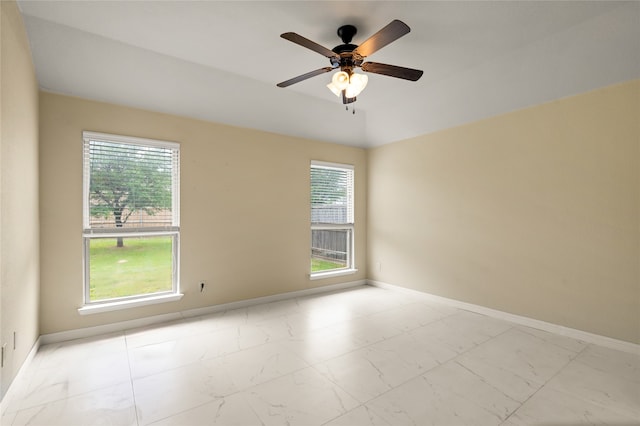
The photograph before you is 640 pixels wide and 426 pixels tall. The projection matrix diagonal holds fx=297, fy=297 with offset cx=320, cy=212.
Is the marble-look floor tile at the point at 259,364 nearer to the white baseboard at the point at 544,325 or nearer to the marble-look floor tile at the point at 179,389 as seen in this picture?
the marble-look floor tile at the point at 179,389

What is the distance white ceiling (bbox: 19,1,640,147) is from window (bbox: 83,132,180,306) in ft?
1.79

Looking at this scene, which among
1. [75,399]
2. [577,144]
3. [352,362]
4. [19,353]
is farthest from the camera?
[577,144]

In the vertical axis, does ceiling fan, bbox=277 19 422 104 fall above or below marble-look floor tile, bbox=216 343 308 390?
above

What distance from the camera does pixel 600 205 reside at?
2857mm

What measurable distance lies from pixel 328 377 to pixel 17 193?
262cm

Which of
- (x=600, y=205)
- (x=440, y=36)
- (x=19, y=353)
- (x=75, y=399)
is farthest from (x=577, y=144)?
(x=19, y=353)

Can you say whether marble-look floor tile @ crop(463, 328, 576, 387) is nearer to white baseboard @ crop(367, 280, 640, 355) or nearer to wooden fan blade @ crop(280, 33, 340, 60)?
white baseboard @ crop(367, 280, 640, 355)

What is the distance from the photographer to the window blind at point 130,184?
3.10 m

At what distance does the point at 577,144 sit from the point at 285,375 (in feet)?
11.6

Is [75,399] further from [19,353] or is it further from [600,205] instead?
[600,205]

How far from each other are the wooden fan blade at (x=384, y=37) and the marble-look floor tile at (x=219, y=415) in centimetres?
255

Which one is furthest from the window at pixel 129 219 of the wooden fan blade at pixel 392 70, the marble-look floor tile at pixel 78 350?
the wooden fan blade at pixel 392 70

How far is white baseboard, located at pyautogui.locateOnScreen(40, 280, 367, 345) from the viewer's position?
2905 mm

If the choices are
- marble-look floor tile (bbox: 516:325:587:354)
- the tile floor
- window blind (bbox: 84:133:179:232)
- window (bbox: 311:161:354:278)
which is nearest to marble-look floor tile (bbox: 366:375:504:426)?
the tile floor
